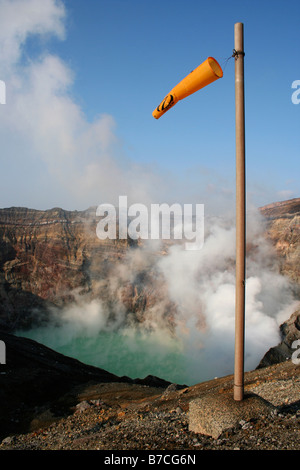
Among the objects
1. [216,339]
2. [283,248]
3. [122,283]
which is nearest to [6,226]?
[122,283]

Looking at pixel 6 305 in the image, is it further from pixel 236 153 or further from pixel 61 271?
pixel 236 153

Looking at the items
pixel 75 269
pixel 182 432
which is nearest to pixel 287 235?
pixel 75 269

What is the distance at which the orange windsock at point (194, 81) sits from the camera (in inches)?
178

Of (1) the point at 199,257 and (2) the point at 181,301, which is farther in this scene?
(1) the point at 199,257

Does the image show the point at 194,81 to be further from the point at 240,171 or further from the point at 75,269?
the point at 75,269

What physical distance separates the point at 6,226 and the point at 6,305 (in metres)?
14.1

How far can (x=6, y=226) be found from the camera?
172 feet

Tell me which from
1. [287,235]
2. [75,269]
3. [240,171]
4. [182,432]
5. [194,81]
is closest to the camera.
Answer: [194,81]

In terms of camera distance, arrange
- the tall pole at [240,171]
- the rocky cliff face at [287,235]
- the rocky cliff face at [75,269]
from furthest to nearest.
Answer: the rocky cliff face at [75,269]
the rocky cliff face at [287,235]
the tall pole at [240,171]

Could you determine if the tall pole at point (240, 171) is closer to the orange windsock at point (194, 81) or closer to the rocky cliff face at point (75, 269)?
the orange windsock at point (194, 81)

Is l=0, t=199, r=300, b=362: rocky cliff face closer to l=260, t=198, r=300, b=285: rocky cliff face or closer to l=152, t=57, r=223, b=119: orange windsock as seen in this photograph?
l=260, t=198, r=300, b=285: rocky cliff face

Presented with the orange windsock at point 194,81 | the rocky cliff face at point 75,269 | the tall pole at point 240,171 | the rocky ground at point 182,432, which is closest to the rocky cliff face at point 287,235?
the rocky cliff face at point 75,269

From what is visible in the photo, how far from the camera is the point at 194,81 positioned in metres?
4.70

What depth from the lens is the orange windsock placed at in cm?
453
